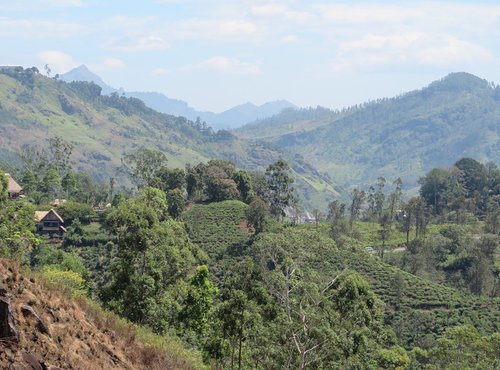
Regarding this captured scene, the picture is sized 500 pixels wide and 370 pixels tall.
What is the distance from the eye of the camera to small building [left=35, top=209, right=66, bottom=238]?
6169cm

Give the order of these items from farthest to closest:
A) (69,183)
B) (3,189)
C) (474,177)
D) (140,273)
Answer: (474,177)
(69,183)
(3,189)
(140,273)

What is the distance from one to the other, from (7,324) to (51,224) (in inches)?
2095

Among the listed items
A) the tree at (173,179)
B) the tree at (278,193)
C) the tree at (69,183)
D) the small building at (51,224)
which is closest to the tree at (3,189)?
the small building at (51,224)

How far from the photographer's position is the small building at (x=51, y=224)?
61688 mm

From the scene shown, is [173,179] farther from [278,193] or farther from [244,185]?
[278,193]

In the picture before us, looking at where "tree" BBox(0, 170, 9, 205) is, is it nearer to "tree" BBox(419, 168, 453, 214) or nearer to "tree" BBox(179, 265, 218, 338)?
"tree" BBox(179, 265, 218, 338)

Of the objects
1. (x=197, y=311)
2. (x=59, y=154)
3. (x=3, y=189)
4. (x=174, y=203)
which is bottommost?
(x=197, y=311)

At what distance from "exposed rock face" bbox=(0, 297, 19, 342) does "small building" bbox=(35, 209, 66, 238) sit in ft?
172

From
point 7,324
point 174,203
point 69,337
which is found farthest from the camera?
point 174,203

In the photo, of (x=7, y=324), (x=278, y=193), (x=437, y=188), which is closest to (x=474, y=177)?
(x=437, y=188)

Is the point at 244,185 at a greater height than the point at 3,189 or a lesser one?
lesser

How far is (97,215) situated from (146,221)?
143 feet

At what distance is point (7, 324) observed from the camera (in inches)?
454

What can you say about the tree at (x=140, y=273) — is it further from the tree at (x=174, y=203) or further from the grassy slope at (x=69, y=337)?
the tree at (x=174, y=203)
